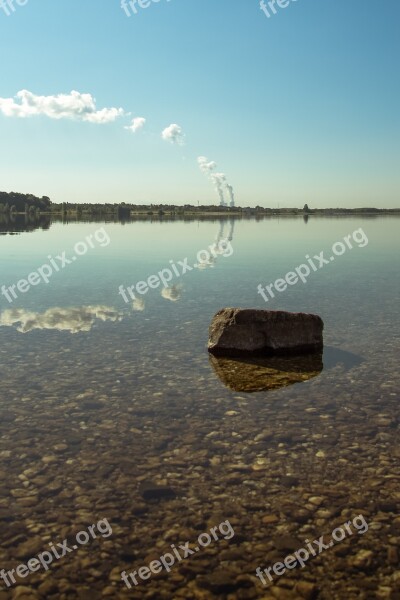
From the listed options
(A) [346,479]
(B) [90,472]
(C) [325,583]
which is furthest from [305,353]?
(C) [325,583]

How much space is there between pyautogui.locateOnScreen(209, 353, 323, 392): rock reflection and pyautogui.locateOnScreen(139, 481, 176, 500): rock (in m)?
5.05

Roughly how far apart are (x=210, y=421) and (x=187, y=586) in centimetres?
494

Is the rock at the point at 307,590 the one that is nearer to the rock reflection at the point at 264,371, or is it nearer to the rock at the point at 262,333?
the rock reflection at the point at 264,371

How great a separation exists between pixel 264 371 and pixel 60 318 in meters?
10.2

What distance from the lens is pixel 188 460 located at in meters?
9.70

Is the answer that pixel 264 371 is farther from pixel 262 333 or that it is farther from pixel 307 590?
pixel 307 590

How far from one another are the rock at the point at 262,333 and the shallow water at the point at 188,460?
97 cm

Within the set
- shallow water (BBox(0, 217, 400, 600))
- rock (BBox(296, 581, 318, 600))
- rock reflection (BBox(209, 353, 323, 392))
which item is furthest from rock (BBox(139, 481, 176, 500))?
rock reflection (BBox(209, 353, 323, 392))

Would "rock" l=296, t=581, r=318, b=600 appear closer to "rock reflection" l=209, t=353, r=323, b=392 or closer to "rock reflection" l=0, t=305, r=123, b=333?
"rock reflection" l=209, t=353, r=323, b=392

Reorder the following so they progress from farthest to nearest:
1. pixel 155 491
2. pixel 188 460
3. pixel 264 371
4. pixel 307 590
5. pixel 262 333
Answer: pixel 262 333 → pixel 264 371 → pixel 188 460 → pixel 155 491 → pixel 307 590

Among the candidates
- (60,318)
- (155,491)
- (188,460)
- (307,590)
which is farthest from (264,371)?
(60,318)

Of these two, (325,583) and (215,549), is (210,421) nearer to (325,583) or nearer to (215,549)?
(215,549)

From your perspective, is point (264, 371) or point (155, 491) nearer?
point (155, 491)

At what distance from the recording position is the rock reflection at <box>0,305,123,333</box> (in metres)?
20.1
